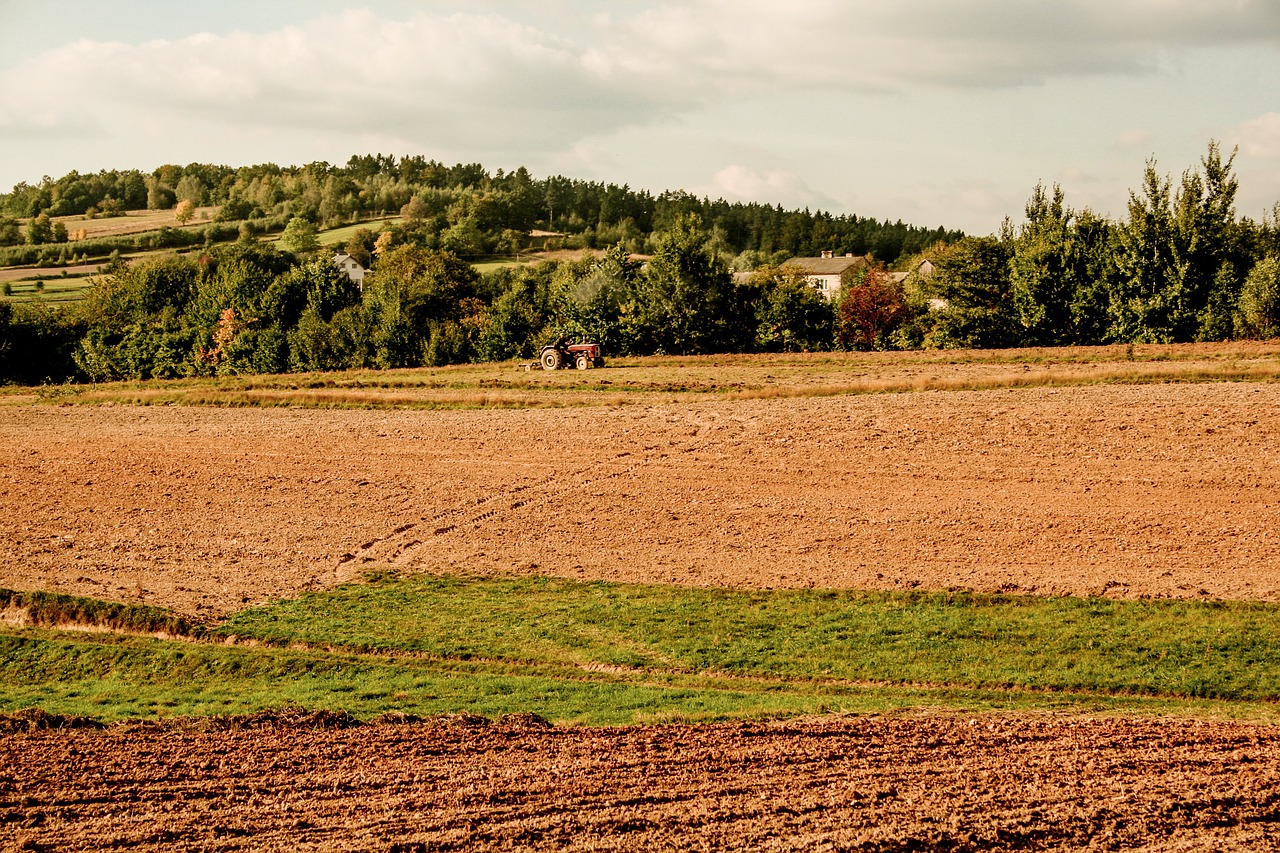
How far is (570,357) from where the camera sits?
5375 cm

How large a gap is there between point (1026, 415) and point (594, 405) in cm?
1618

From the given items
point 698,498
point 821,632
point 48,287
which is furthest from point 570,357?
point 48,287

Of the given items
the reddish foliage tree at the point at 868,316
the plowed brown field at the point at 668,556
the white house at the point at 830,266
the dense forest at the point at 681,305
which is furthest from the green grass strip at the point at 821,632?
the white house at the point at 830,266

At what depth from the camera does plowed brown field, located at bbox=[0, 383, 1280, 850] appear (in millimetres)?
12766

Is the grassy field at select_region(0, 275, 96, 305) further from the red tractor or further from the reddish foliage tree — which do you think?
the reddish foliage tree

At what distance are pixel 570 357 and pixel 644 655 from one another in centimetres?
3323

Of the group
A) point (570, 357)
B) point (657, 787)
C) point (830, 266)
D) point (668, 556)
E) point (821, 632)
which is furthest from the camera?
point (830, 266)

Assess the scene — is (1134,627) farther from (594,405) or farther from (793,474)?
(594,405)

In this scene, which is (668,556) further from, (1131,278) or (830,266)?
(830,266)

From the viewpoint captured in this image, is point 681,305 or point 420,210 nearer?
point 681,305

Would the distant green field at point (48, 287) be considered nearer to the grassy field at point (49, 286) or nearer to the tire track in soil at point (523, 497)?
the grassy field at point (49, 286)

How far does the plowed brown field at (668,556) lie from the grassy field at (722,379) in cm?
203

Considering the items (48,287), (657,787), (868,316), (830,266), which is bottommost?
(657,787)

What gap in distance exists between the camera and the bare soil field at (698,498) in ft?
85.9
